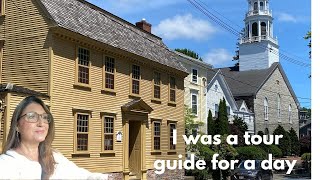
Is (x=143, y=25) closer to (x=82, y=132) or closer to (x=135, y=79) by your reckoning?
(x=135, y=79)

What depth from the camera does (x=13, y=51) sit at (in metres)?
16.6

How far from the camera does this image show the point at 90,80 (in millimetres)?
17656

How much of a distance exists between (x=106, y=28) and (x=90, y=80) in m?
3.25

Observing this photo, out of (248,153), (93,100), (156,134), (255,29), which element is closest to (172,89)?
(156,134)

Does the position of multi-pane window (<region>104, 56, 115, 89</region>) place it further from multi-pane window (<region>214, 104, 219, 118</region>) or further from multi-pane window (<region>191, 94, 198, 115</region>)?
multi-pane window (<region>214, 104, 219, 118</region>)

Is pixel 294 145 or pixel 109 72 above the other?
pixel 109 72

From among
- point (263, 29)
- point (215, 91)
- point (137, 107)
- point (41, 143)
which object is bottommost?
point (41, 143)

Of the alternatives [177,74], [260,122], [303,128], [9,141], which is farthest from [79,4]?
[303,128]

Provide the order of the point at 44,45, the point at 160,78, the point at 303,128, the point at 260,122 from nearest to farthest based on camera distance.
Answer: the point at 44,45
the point at 160,78
the point at 260,122
the point at 303,128

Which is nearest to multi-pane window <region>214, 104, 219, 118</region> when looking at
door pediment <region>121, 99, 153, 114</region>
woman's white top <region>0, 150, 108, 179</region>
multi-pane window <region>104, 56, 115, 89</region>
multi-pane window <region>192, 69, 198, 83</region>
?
multi-pane window <region>192, 69, 198, 83</region>

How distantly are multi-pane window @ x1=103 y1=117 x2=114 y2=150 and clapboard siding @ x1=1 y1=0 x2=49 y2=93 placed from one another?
359cm

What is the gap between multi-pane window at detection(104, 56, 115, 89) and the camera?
1883 centimetres

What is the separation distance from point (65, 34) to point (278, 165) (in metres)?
19.4

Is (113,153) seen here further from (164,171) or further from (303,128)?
(303,128)
